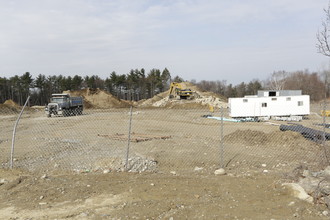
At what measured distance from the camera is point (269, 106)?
97.5 feet

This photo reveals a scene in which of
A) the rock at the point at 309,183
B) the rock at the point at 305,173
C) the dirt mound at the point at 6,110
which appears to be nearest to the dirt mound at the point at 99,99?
the dirt mound at the point at 6,110

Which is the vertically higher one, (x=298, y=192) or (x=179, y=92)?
(x=179, y=92)

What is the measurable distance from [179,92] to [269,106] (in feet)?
80.2

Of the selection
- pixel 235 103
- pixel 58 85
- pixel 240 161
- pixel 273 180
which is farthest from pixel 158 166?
pixel 58 85

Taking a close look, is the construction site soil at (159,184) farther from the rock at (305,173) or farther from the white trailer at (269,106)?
the white trailer at (269,106)

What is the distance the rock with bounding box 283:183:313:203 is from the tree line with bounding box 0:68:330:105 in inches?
2562

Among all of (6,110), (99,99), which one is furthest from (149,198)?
(99,99)

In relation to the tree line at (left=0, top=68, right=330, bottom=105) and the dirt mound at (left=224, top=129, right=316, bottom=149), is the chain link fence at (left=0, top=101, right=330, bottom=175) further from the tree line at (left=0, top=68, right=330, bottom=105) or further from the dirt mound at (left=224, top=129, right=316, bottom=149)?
the tree line at (left=0, top=68, right=330, bottom=105)

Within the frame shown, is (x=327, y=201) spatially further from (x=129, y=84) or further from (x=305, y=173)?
(x=129, y=84)

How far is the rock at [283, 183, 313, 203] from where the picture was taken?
17.7 ft

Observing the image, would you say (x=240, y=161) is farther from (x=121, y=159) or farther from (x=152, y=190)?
(x=152, y=190)

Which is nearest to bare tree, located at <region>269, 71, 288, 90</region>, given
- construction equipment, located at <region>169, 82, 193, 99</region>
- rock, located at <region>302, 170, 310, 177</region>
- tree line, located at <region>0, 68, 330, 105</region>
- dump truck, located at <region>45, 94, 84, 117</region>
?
tree line, located at <region>0, 68, 330, 105</region>

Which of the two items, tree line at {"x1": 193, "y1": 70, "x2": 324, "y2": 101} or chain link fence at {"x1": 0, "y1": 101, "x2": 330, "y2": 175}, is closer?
chain link fence at {"x1": 0, "y1": 101, "x2": 330, "y2": 175}

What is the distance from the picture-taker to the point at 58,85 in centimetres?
7906
